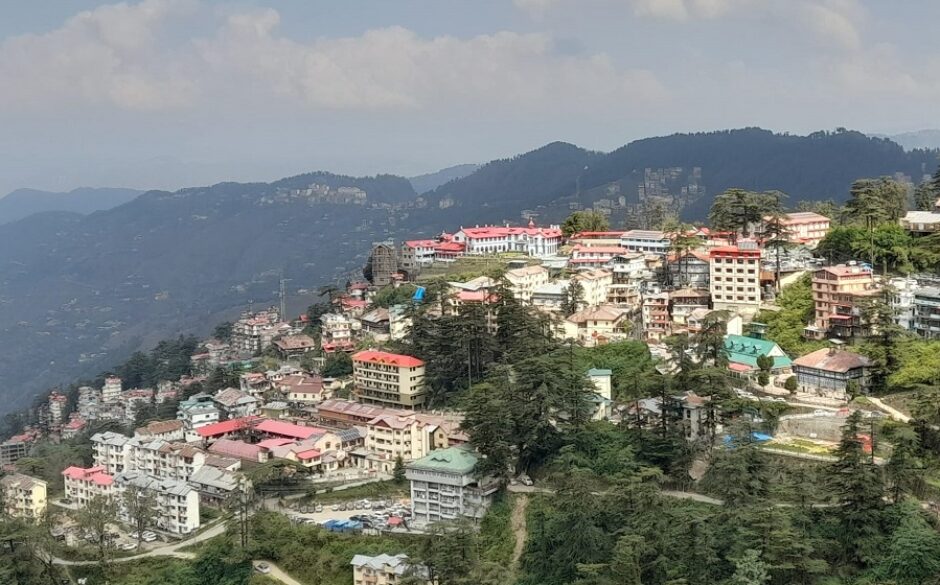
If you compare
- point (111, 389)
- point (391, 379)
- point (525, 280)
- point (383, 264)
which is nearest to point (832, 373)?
point (525, 280)

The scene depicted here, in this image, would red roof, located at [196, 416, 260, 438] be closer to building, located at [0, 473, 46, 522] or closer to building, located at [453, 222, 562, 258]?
building, located at [0, 473, 46, 522]

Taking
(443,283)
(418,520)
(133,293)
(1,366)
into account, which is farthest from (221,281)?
(418,520)

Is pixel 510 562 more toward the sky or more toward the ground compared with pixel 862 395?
more toward the ground

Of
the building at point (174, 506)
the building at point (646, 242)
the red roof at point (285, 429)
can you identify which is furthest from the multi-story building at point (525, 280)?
the building at point (174, 506)

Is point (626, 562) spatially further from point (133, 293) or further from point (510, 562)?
point (133, 293)

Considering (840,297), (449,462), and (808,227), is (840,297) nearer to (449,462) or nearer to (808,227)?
(808,227)
